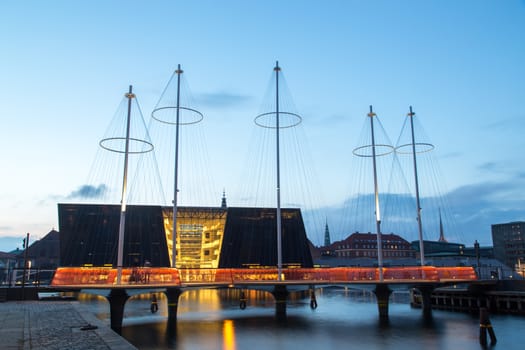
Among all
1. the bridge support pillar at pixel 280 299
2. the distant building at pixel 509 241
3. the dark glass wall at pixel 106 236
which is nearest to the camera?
the bridge support pillar at pixel 280 299

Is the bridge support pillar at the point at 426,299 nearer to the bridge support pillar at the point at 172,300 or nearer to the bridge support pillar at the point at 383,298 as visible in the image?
the bridge support pillar at the point at 383,298

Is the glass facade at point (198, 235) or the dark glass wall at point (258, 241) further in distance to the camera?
the glass facade at point (198, 235)

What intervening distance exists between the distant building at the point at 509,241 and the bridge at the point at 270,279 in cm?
15130

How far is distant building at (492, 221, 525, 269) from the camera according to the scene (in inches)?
6693

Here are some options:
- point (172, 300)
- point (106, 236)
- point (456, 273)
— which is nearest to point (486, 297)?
point (456, 273)

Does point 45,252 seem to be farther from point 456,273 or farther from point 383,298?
point 456,273

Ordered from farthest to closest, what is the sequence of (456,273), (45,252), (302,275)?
(45,252) → (302,275) → (456,273)

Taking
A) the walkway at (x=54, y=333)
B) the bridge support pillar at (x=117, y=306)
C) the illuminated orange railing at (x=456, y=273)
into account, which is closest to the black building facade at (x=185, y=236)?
the illuminated orange railing at (x=456, y=273)

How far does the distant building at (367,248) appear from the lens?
176 m

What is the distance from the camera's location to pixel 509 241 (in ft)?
573

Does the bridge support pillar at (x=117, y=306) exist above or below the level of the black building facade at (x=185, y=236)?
below

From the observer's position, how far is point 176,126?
40.8 meters

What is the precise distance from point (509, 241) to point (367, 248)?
5474 centimetres

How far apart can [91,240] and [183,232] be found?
1917 centimetres
